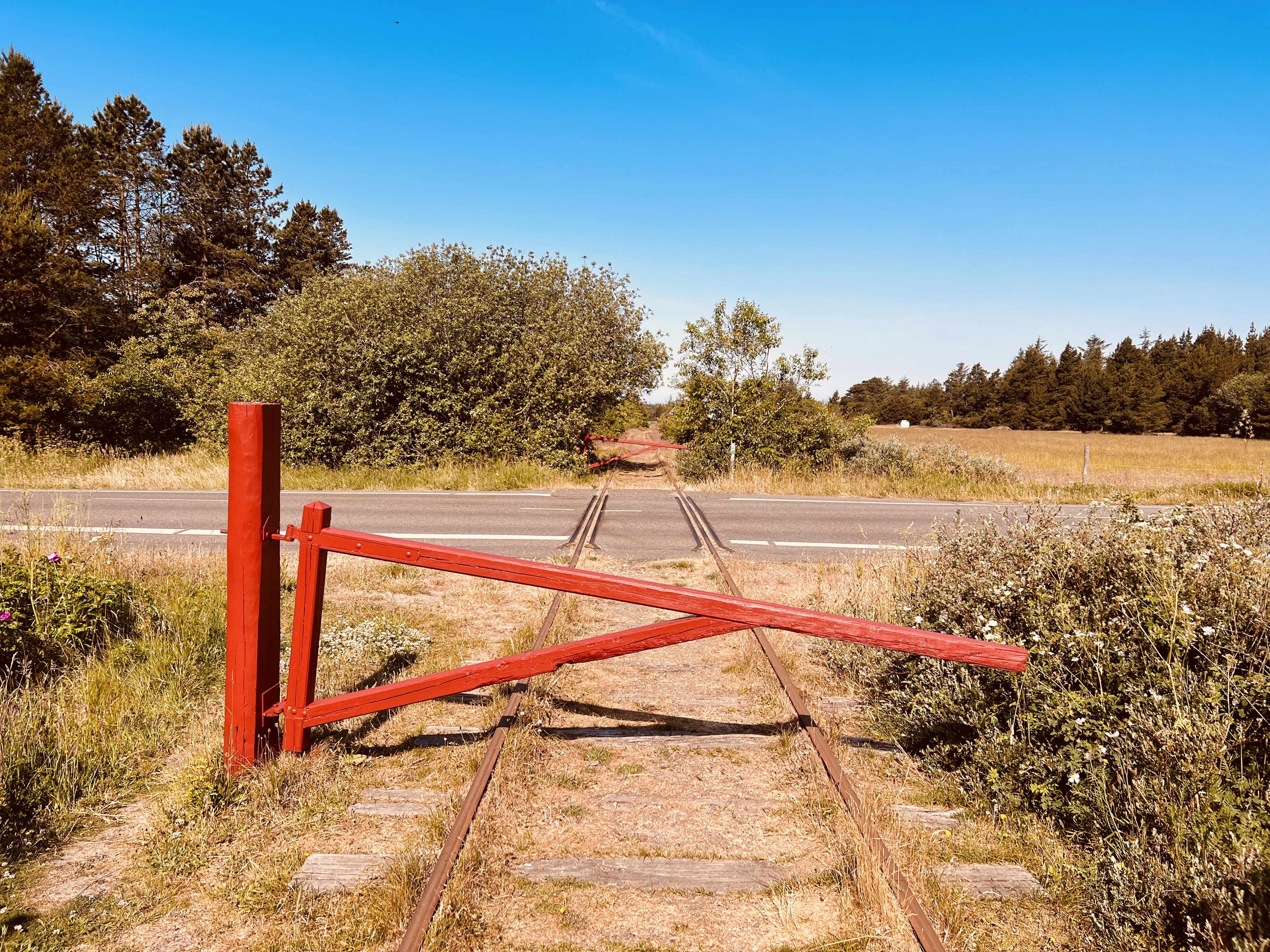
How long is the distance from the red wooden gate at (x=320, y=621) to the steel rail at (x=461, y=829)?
1.48ft

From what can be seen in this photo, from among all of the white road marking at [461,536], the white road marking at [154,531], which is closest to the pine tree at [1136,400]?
the white road marking at [461,536]

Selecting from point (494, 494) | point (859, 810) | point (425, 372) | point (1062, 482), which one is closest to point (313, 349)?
point (425, 372)

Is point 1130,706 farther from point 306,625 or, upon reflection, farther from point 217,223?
point 217,223

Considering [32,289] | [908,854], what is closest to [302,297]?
[32,289]

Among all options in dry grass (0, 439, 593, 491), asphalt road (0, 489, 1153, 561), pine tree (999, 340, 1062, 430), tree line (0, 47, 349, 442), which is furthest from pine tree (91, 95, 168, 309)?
pine tree (999, 340, 1062, 430)

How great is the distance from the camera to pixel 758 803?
3438 millimetres

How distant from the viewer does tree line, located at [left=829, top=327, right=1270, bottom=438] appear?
6444 cm

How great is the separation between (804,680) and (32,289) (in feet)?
81.3

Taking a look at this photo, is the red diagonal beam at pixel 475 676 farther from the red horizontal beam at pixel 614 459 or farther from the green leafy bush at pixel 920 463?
the green leafy bush at pixel 920 463

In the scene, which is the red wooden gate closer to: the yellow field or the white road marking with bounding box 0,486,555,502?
the yellow field

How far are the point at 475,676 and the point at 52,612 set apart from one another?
3.63 metres

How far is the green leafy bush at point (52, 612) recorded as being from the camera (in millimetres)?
4535

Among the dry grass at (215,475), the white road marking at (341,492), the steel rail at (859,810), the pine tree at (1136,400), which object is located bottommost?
the steel rail at (859,810)

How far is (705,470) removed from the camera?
698 inches
